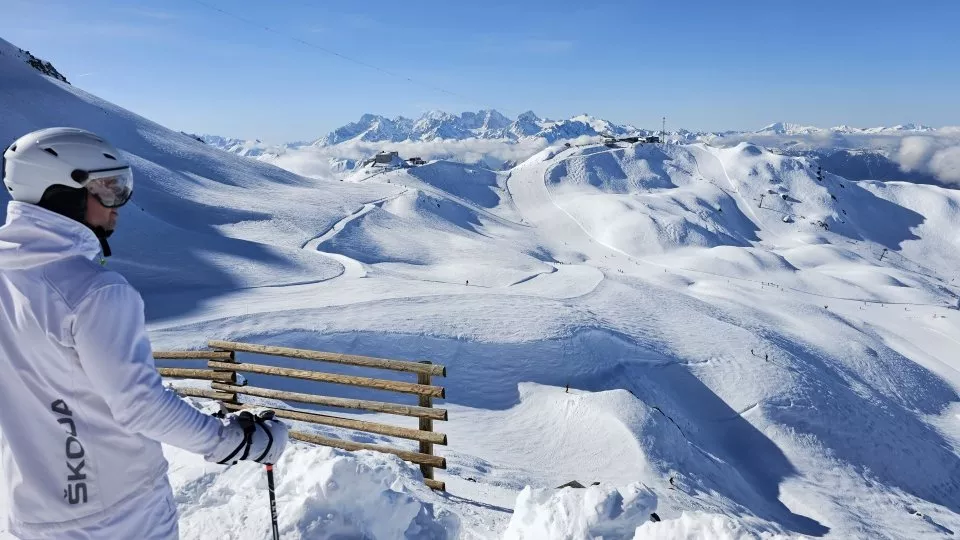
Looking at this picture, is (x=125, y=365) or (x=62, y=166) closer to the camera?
(x=125, y=365)

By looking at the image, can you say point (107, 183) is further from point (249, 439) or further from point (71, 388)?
point (249, 439)

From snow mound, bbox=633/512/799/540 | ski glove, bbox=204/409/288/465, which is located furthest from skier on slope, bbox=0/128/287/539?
snow mound, bbox=633/512/799/540

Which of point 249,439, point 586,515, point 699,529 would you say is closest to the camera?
point 249,439

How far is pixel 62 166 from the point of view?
9.22 feet

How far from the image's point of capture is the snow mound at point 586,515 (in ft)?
18.1

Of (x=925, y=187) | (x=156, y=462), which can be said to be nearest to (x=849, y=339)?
(x=156, y=462)

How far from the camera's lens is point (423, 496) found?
293 inches

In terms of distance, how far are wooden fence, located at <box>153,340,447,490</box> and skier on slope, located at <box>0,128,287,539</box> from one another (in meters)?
5.20

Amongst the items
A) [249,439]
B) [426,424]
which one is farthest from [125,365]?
[426,424]

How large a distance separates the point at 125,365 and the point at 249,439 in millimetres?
995

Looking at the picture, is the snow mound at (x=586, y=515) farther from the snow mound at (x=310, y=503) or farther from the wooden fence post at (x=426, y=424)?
the wooden fence post at (x=426, y=424)

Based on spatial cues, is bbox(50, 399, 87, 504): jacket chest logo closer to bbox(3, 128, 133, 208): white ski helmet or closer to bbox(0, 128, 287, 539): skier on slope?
bbox(0, 128, 287, 539): skier on slope

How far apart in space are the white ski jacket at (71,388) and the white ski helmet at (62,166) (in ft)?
0.50

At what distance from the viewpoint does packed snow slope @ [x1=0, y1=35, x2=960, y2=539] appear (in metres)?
6.18
